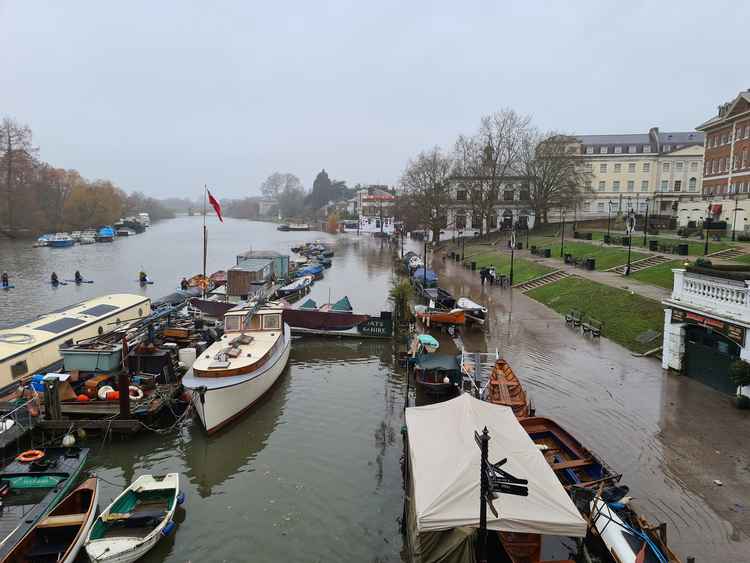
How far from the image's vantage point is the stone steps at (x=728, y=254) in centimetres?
3560

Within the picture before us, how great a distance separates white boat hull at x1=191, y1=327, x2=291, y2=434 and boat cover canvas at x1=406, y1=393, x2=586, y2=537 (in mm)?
7488

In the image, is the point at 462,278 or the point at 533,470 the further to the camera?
the point at 462,278

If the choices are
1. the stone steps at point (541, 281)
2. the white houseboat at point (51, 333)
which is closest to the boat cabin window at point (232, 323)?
the white houseboat at point (51, 333)

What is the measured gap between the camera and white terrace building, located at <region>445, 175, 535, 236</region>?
269 ft

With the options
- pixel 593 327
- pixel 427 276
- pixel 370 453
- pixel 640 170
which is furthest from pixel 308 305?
pixel 640 170

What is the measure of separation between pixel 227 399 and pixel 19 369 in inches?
324

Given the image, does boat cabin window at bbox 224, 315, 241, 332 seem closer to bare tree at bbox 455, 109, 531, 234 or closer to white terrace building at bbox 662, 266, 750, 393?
white terrace building at bbox 662, 266, 750, 393

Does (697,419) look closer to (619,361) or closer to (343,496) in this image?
(619,361)

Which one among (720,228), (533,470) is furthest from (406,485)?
(720,228)

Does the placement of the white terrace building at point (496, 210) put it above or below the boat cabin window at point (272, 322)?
above

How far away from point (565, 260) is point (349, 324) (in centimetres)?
2510

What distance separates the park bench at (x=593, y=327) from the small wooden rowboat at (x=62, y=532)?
80.2 feet

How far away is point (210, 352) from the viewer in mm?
20812

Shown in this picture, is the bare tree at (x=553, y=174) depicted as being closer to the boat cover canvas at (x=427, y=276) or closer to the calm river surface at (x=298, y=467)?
the boat cover canvas at (x=427, y=276)
